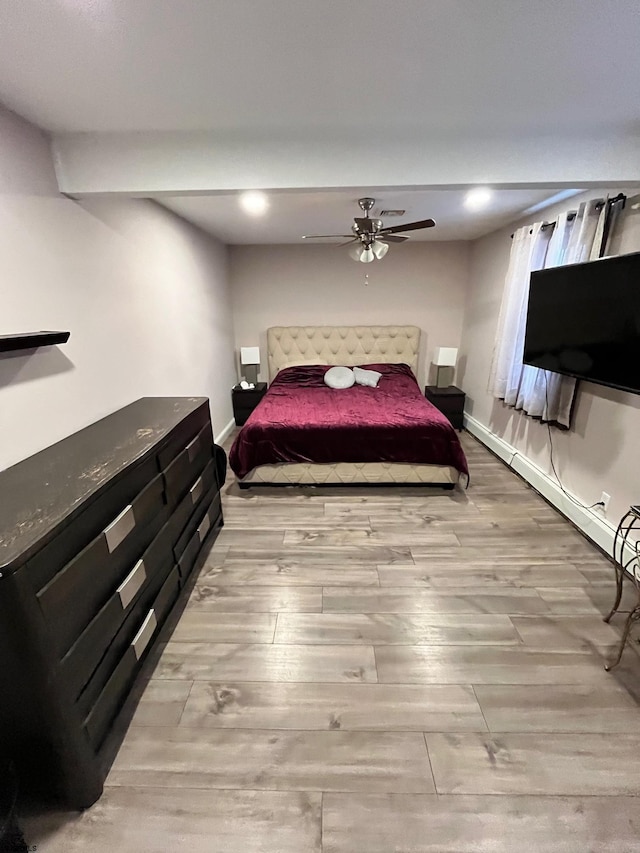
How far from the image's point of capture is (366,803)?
1.20 m

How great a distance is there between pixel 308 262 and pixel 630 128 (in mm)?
3415

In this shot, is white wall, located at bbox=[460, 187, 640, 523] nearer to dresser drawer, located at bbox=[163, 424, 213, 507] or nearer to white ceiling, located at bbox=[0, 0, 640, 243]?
white ceiling, located at bbox=[0, 0, 640, 243]

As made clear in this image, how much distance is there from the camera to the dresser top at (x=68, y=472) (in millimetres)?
1023

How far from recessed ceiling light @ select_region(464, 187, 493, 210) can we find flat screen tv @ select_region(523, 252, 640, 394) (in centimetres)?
75

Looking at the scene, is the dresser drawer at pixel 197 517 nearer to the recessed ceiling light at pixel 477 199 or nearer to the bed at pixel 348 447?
the bed at pixel 348 447

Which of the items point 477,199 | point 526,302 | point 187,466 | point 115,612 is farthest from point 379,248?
point 115,612

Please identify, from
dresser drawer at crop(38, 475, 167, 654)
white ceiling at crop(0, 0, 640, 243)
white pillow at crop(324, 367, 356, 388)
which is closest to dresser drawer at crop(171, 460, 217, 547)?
dresser drawer at crop(38, 475, 167, 654)

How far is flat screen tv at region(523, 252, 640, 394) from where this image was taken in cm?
180

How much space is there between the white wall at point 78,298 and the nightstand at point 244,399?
4.38 ft

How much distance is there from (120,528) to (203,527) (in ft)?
3.12

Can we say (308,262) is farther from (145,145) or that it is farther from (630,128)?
(630,128)

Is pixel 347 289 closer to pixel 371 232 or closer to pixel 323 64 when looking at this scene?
pixel 371 232

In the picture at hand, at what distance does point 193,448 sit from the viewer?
215 centimetres

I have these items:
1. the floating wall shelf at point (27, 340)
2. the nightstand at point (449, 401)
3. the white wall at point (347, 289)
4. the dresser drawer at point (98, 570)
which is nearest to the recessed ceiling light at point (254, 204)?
the white wall at point (347, 289)
